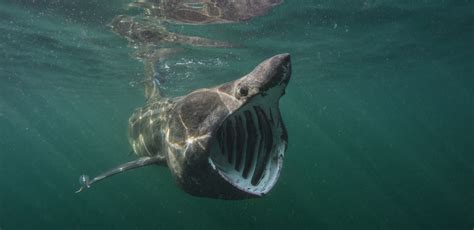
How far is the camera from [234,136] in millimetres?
4621

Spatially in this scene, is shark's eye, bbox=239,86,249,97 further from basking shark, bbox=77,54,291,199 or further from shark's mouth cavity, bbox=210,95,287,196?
shark's mouth cavity, bbox=210,95,287,196

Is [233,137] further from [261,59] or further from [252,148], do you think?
[261,59]

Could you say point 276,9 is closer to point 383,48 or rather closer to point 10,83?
point 383,48

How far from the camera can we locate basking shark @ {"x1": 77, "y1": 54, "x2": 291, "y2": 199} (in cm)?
360

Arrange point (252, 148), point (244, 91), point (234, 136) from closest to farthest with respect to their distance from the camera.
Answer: point (244, 91)
point (252, 148)
point (234, 136)

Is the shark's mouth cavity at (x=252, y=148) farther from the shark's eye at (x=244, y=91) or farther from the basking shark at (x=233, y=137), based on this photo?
the shark's eye at (x=244, y=91)

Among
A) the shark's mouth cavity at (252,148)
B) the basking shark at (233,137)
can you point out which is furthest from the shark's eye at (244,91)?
the shark's mouth cavity at (252,148)

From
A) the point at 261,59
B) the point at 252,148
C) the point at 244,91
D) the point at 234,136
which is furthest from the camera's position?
the point at 261,59

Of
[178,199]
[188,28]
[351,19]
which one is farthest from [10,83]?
[351,19]

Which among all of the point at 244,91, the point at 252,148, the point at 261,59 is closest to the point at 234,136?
the point at 252,148

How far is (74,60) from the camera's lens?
69.3 feet

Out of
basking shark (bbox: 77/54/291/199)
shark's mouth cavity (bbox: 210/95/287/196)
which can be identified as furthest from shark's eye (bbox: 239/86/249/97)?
shark's mouth cavity (bbox: 210/95/287/196)

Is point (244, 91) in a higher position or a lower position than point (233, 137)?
higher

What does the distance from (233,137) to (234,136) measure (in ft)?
0.06
